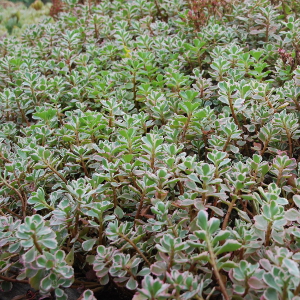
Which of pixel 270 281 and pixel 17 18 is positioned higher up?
pixel 17 18

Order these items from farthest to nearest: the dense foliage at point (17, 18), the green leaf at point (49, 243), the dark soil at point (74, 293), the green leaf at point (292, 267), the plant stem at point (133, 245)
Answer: the dense foliage at point (17, 18) → the dark soil at point (74, 293) → the plant stem at point (133, 245) → the green leaf at point (49, 243) → the green leaf at point (292, 267)

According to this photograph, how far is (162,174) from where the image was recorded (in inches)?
53.2

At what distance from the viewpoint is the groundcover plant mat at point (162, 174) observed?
1130 millimetres

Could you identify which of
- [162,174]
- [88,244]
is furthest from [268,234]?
[88,244]

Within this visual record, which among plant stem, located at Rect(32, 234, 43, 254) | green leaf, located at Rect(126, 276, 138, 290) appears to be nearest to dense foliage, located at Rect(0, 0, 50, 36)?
plant stem, located at Rect(32, 234, 43, 254)

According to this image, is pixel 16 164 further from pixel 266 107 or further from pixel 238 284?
pixel 266 107

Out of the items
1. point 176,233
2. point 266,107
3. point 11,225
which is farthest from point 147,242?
point 266,107

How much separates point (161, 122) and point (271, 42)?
128 centimetres

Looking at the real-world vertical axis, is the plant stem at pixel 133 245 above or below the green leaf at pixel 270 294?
below

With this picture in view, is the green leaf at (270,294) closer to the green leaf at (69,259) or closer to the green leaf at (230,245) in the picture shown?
the green leaf at (230,245)

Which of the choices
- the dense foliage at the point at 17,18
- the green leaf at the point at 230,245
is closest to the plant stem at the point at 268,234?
the green leaf at the point at 230,245

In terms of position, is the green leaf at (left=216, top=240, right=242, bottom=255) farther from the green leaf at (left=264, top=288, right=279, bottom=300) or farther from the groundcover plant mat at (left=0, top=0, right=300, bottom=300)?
the green leaf at (left=264, top=288, right=279, bottom=300)

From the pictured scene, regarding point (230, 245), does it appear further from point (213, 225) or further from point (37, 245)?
point (37, 245)

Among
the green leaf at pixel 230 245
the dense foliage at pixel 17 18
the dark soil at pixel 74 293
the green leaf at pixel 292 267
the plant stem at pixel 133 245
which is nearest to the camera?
the green leaf at pixel 292 267
